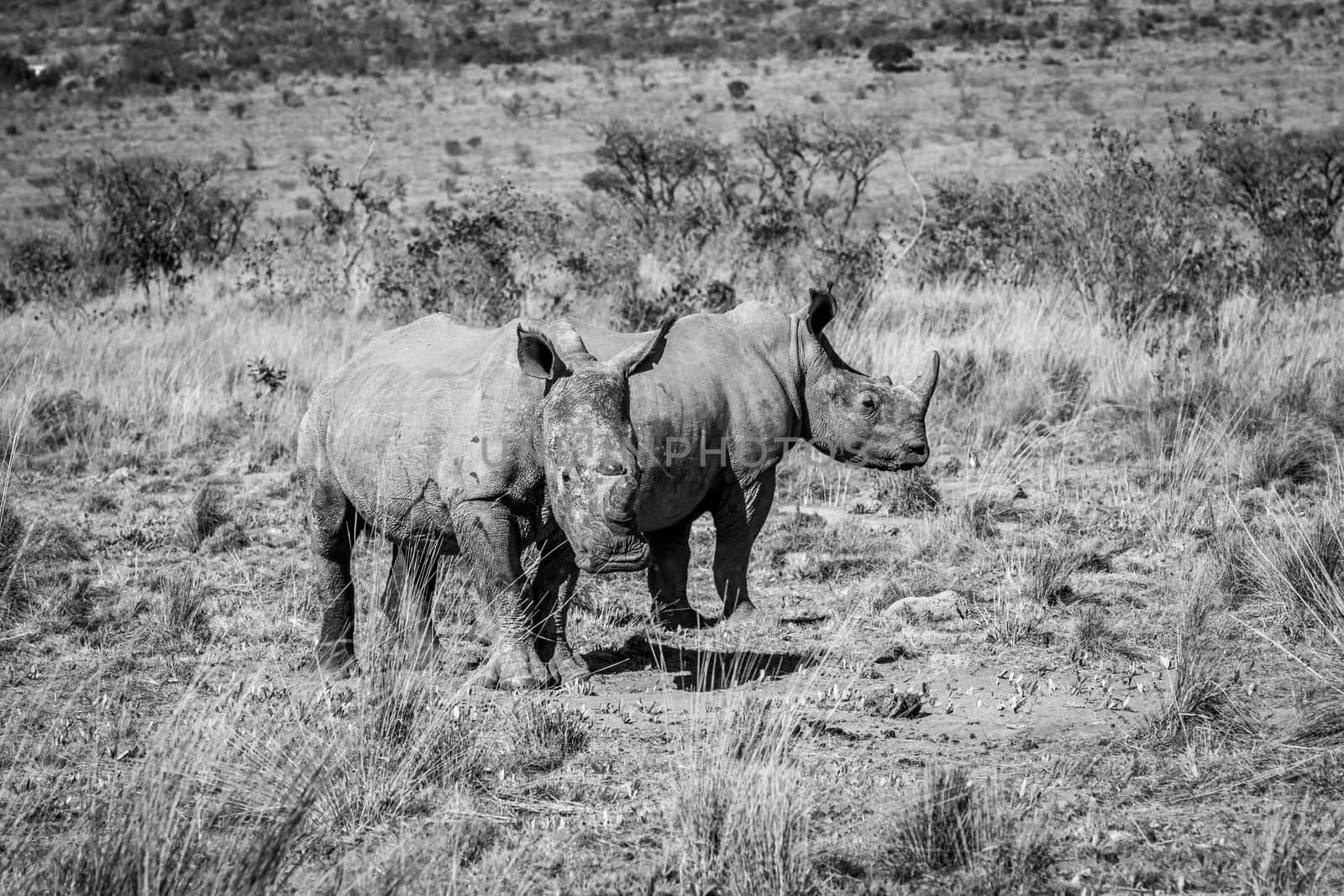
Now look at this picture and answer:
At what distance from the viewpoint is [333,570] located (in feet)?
22.4

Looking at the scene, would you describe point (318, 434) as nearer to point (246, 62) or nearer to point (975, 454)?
point (975, 454)

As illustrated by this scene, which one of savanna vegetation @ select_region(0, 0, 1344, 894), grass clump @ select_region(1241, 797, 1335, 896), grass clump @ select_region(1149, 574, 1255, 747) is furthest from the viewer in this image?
grass clump @ select_region(1149, 574, 1255, 747)

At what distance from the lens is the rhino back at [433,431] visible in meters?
5.94

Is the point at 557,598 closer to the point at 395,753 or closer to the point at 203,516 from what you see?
the point at 395,753

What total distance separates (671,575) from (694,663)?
1.64 feet

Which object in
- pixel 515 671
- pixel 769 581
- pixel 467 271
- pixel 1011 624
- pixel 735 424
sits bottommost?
pixel 769 581

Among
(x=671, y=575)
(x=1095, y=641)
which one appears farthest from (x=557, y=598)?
(x=1095, y=641)

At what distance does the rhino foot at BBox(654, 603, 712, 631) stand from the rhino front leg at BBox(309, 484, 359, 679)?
1.55 m

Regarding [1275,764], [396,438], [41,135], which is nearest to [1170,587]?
[1275,764]

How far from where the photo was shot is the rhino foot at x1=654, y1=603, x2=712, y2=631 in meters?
7.34

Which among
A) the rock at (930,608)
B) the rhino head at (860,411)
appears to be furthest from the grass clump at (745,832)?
the rhino head at (860,411)

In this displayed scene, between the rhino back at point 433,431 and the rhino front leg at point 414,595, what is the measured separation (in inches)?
7.3

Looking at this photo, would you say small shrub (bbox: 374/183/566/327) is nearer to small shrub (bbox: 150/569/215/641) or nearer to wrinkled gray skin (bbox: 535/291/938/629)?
small shrub (bbox: 150/569/215/641)

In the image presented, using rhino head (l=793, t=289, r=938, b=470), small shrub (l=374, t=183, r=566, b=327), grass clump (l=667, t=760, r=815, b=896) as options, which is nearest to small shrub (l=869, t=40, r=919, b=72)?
small shrub (l=374, t=183, r=566, b=327)
